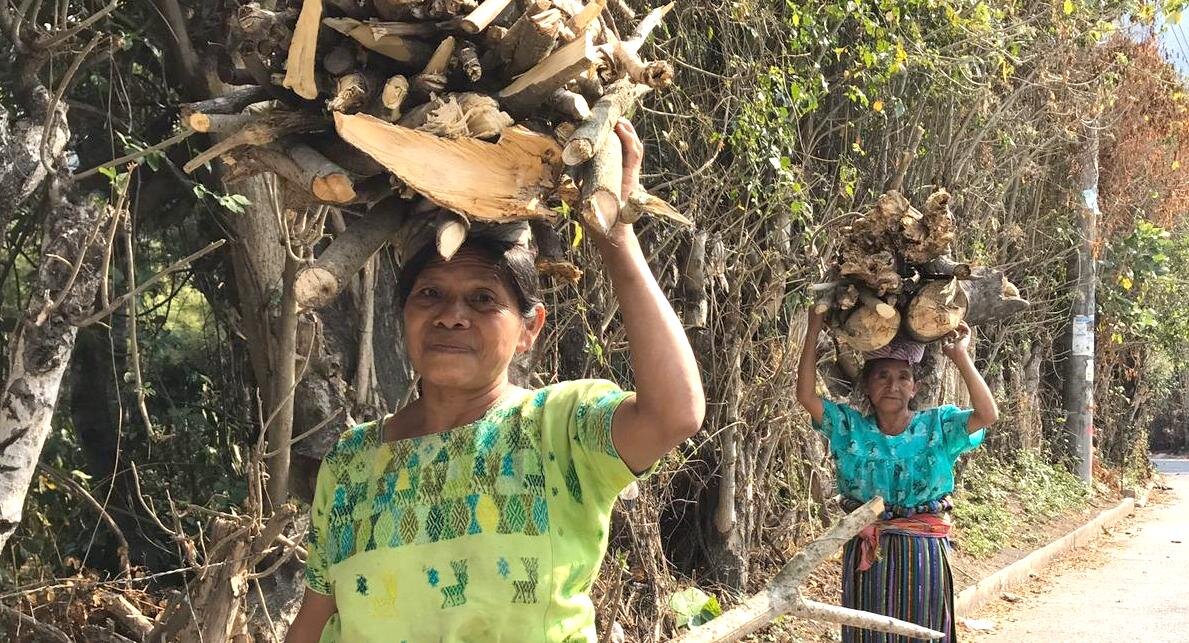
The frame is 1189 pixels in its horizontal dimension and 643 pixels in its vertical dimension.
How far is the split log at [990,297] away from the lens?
493 centimetres

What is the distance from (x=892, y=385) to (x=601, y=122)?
3118 mm

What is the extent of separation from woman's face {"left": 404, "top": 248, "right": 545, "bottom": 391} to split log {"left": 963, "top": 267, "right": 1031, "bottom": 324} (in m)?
3.39

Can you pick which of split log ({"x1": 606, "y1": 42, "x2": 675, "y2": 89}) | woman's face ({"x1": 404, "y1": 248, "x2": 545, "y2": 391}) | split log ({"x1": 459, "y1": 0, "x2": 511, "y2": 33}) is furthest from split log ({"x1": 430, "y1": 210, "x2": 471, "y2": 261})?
split log ({"x1": 606, "y1": 42, "x2": 675, "y2": 89})

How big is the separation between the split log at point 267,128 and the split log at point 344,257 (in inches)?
8.0

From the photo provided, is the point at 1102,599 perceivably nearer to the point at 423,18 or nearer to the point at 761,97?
the point at 761,97

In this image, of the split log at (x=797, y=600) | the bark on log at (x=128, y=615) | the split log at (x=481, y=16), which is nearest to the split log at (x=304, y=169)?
the split log at (x=481, y=16)

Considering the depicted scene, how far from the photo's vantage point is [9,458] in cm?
327

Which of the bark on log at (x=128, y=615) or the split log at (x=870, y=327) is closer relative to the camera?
the bark on log at (x=128, y=615)

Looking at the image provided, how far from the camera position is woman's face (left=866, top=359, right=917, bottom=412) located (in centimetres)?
464

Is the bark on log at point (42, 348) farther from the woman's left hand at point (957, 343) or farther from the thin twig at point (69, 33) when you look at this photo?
the woman's left hand at point (957, 343)

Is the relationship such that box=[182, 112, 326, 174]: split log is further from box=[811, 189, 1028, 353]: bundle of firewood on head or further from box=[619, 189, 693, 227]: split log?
box=[811, 189, 1028, 353]: bundle of firewood on head

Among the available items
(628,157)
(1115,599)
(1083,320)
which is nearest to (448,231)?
(628,157)

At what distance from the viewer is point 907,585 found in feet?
14.9

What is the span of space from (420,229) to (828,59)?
5.13 metres
